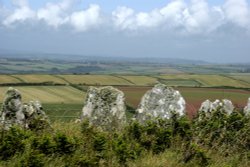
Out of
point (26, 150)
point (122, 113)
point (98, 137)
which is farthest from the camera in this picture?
point (122, 113)

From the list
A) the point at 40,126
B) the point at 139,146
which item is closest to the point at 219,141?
the point at 139,146

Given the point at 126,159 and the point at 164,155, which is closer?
the point at 126,159

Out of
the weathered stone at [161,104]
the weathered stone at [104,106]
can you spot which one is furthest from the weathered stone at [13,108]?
the weathered stone at [161,104]

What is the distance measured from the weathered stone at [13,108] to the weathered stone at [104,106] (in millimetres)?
1989

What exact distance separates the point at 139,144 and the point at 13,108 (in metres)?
2.88

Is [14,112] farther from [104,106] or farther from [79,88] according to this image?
[79,88]

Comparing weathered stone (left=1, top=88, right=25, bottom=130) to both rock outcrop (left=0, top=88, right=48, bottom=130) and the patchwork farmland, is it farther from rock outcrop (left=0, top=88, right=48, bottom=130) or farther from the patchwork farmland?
the patchwork farmland

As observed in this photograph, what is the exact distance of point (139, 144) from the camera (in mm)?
8484

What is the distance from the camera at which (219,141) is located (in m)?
9.23

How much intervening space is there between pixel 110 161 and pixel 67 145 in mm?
830

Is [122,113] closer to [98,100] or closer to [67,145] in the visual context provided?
[98,100]

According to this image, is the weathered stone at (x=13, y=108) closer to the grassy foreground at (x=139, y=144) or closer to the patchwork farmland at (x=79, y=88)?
the grassy foreground at (x=139, y=144)

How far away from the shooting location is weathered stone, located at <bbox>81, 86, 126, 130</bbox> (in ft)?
34.8

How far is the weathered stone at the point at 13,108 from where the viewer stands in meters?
9.03
